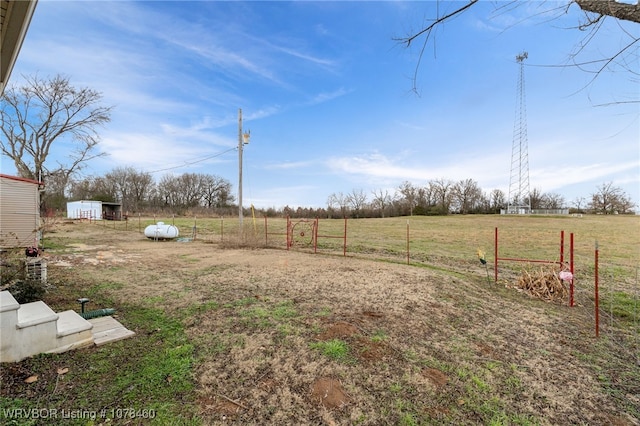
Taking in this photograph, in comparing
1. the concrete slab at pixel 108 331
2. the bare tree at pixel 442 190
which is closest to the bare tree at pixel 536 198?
the bare tree at pixel 442 190

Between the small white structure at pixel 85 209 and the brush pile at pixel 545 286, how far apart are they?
4435 centimetres

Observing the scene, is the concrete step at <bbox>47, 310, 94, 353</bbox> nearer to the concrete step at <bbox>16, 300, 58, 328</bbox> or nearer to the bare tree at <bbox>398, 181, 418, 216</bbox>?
the concrete step at <bbox>16, 300, 58, 328</bbox>

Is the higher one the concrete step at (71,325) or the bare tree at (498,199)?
the bare tree at (498,199)

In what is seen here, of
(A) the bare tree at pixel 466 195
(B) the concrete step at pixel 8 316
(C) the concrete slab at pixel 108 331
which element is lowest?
(C) the concrete slab at pixel 108 331

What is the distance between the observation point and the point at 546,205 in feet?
171

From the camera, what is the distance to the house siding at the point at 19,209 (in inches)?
414

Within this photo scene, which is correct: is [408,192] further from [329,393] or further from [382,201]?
[329,393]

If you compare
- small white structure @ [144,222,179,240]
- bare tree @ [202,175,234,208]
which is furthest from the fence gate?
bare tree @ [202,175,234,208]

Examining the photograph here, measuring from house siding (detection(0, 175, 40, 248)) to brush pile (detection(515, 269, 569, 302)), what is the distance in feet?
54.4

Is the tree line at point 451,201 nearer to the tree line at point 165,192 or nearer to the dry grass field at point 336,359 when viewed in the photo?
the tree line at point 165,192

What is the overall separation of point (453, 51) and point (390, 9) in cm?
90

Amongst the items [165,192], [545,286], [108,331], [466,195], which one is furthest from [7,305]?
Answer: [165,192]

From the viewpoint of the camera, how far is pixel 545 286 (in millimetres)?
6203

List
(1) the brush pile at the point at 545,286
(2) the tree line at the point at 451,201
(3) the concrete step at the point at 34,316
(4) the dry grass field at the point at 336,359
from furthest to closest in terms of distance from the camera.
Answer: (2) the tree line at the point at 451,201 < (1) the brush pile at the point at 545,286 < (3) the concrete step at the point at 34,316 < (4) the dry grass field at the point at 336,359
